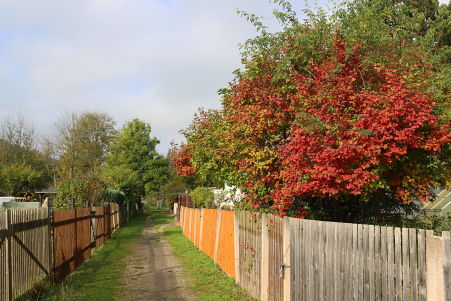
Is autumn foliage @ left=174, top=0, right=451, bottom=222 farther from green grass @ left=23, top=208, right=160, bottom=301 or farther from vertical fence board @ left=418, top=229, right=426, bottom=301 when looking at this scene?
green grass @ left=23, top=208, right=160, bottom=301

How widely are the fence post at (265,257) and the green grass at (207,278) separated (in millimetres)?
749

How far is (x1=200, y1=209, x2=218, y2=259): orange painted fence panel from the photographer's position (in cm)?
1220

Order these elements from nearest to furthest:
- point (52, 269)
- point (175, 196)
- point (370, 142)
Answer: point (370, 142) < point (52, 269) < point (175, 196)

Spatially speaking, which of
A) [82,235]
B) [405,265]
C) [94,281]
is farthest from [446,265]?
[82,235]

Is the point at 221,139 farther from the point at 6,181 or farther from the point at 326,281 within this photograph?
the point at 6,181

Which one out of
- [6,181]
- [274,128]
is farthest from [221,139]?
[6,181]

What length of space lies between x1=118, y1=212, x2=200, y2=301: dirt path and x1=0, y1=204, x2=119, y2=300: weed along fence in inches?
60.0

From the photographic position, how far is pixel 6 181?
31094mm

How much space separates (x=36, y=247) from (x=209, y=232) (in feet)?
20.4

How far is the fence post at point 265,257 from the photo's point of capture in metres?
6.94

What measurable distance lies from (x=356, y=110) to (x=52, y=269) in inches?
281

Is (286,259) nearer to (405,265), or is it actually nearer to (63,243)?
(405,265)

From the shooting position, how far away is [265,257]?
7.09 metres

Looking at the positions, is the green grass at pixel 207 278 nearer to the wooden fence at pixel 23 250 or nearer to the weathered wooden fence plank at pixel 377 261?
the wooden fence at pixel 23 250
